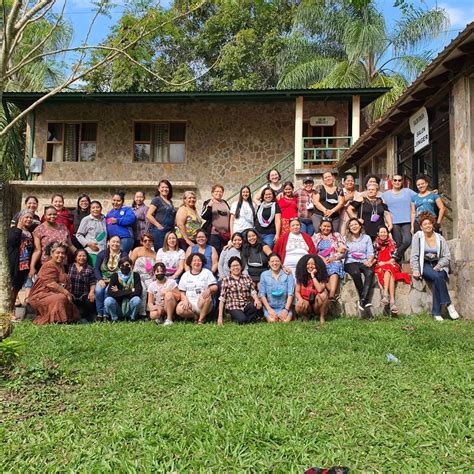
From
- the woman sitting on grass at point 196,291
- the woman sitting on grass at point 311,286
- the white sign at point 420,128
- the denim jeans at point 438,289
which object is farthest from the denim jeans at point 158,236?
the white sign at point 420,128

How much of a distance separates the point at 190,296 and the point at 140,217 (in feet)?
6.29

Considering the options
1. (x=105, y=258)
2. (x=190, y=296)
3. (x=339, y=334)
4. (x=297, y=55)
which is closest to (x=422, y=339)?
(x=339, y=334)

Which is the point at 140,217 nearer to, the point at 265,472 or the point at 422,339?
the point at 422,339

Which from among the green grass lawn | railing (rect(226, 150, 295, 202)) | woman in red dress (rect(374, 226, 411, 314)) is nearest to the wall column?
woman in red dress (rect(374, 226, 411, 314))

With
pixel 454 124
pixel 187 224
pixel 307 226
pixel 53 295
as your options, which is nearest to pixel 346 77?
pixel 454 124

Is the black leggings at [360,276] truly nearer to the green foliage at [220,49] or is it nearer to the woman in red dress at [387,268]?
the woman in red dress at [387,268]

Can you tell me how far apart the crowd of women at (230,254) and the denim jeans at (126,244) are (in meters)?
0.02

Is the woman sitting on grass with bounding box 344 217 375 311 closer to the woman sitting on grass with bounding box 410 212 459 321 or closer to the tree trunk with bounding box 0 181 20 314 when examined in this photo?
the woman sitting on grass with bounding box 410 212 459 321

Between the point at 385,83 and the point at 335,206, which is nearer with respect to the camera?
the point at 335,206

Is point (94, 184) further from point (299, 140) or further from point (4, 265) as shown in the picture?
point (4, 265)

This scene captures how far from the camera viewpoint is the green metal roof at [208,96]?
1415cm

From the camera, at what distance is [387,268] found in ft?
23.9

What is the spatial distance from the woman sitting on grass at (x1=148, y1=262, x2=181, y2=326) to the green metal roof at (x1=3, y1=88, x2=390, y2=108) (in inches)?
326

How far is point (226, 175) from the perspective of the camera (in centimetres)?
1594
